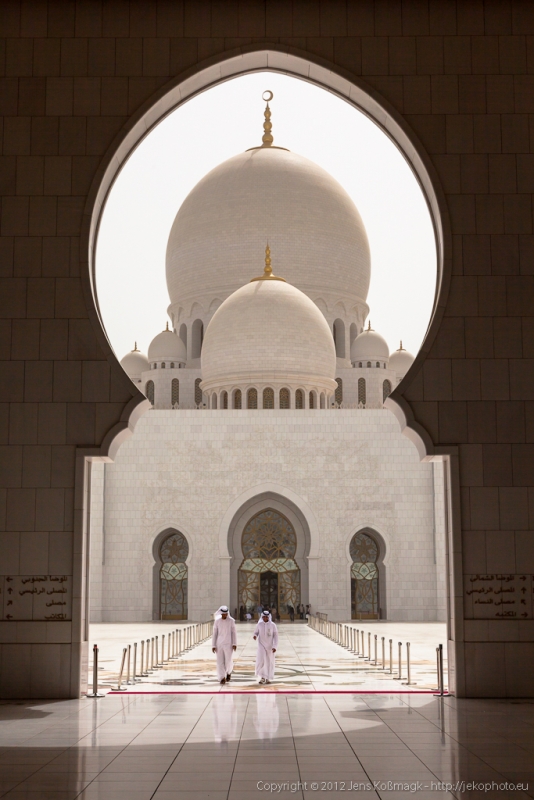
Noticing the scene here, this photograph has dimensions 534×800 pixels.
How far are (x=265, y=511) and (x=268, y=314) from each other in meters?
6.59

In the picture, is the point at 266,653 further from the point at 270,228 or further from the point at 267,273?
the point at 270,228

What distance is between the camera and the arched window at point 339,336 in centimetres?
3447

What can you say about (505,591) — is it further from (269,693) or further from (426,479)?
(426,479)

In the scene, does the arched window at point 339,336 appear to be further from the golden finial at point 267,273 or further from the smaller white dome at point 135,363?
the smaller white dome at point 135,363

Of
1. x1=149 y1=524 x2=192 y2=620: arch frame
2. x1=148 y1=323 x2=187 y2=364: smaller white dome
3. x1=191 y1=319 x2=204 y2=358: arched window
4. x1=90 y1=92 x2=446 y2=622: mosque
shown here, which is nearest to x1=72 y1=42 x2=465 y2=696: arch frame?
x1=90 y1=92 x2=446 y2=622: mosque

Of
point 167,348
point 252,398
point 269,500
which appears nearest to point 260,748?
point 269,500

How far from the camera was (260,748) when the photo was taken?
5.51 meters

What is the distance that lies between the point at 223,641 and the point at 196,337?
25578mm

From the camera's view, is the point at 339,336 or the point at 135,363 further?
the point at 135,363

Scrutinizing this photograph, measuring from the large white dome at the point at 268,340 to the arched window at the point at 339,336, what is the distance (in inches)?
205

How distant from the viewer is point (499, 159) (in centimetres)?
836

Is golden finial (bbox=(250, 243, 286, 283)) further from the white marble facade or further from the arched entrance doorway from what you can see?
the arched entrance doorway

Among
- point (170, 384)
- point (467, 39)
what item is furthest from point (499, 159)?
point (170, 384)

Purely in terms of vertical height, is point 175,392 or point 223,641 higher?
point 175,392
